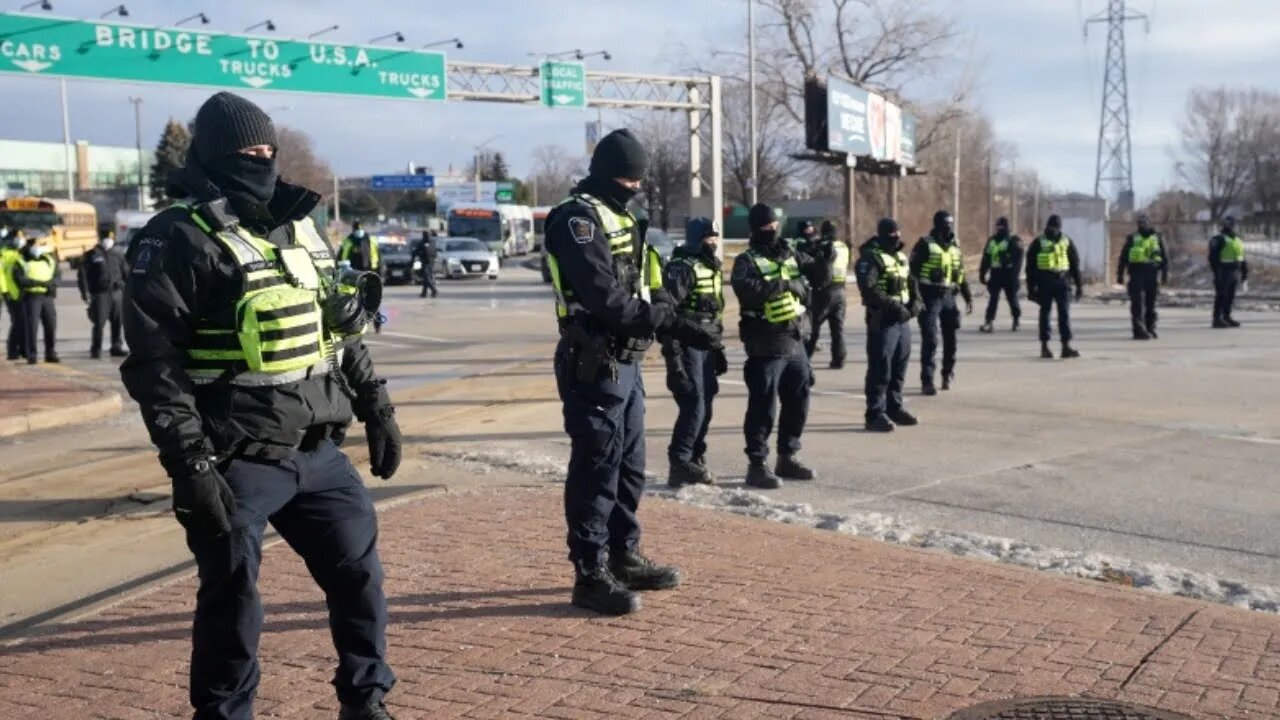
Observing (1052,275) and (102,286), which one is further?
(102,286)

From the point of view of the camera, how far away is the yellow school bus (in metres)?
48.7

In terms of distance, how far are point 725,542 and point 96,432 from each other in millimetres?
6941

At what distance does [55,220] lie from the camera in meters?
49.6

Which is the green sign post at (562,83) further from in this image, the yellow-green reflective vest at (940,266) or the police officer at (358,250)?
the yellow-green reflective vest at (940,266)

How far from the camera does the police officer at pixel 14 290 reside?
1617 centimetres

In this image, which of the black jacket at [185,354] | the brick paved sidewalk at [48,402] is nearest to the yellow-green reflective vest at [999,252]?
the brick paved sidewalk at [48,402]

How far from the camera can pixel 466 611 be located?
212 inches

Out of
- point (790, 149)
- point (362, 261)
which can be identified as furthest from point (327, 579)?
point (790, 149)

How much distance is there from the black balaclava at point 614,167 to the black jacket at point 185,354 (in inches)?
71.4

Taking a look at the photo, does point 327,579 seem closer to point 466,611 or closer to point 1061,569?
point 466,611

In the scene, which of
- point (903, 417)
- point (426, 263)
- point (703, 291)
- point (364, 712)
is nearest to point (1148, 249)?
point (903, 417)

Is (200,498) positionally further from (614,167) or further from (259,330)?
(614,167)

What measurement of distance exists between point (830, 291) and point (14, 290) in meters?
10.1

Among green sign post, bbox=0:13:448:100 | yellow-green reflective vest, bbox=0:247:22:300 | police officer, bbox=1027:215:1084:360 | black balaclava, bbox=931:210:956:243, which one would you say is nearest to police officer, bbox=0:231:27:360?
yellow-green reflective vest, bbox=0:247:22:300
